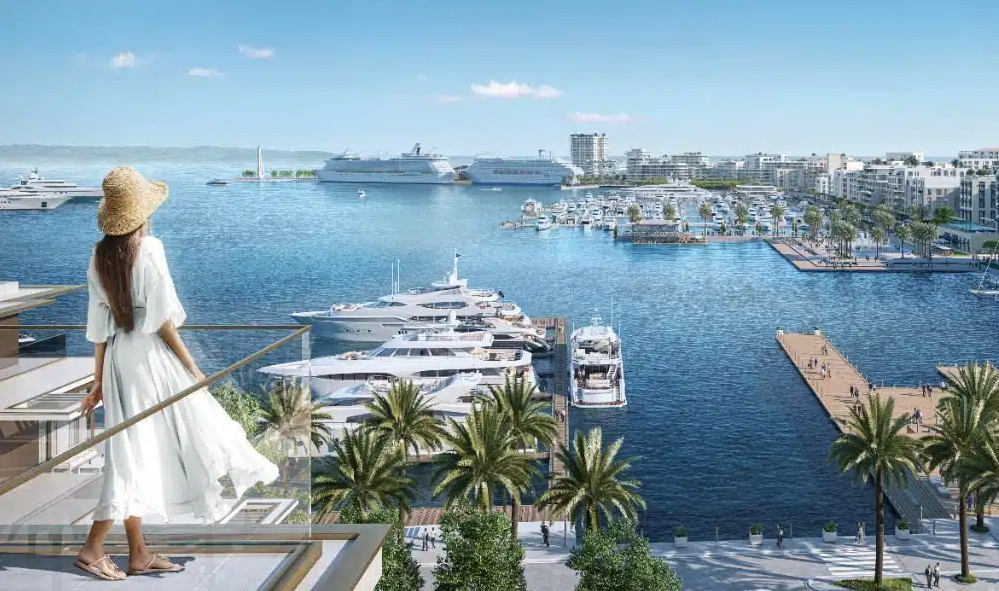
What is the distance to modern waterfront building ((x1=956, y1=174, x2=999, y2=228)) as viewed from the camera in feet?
266

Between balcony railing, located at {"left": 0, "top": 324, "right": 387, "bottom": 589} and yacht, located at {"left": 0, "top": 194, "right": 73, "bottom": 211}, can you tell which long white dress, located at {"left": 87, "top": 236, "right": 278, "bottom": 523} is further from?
yacht, located at {"left": 0, "top": 194, "right": 73, "bottom": 211}

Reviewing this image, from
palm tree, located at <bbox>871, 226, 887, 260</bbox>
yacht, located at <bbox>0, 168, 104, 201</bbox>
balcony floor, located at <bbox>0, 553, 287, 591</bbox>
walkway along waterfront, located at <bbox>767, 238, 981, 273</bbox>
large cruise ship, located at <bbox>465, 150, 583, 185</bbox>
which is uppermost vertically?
large cruise ship, located at <bbox>465, 150, 583, 185</bbox>

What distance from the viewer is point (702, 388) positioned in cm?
3209

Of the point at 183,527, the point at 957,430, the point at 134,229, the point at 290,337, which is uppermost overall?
the point at 134,229

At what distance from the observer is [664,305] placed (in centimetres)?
5047

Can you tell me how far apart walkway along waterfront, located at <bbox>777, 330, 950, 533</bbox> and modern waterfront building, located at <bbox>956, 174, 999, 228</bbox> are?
48.3 meters

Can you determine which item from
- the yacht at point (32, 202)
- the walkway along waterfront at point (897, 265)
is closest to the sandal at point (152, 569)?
the walkway along waterfront at point (897, 265)

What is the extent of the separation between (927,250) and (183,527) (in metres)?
73.9

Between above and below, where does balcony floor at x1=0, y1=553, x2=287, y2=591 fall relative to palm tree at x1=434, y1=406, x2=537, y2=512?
above

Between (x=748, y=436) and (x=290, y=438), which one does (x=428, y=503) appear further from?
(x=290, y=438)

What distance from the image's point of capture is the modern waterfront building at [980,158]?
143m

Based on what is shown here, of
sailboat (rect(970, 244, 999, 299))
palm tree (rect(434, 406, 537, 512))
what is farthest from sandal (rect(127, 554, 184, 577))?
sailboat (rect(970, 244, 999, 299))

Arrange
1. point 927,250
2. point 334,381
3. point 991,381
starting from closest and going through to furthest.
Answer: point 991,381
point 334,381
point 927,250

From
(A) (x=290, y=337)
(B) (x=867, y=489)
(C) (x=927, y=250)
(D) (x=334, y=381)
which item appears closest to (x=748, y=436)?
(B) (x=867, y=489)
